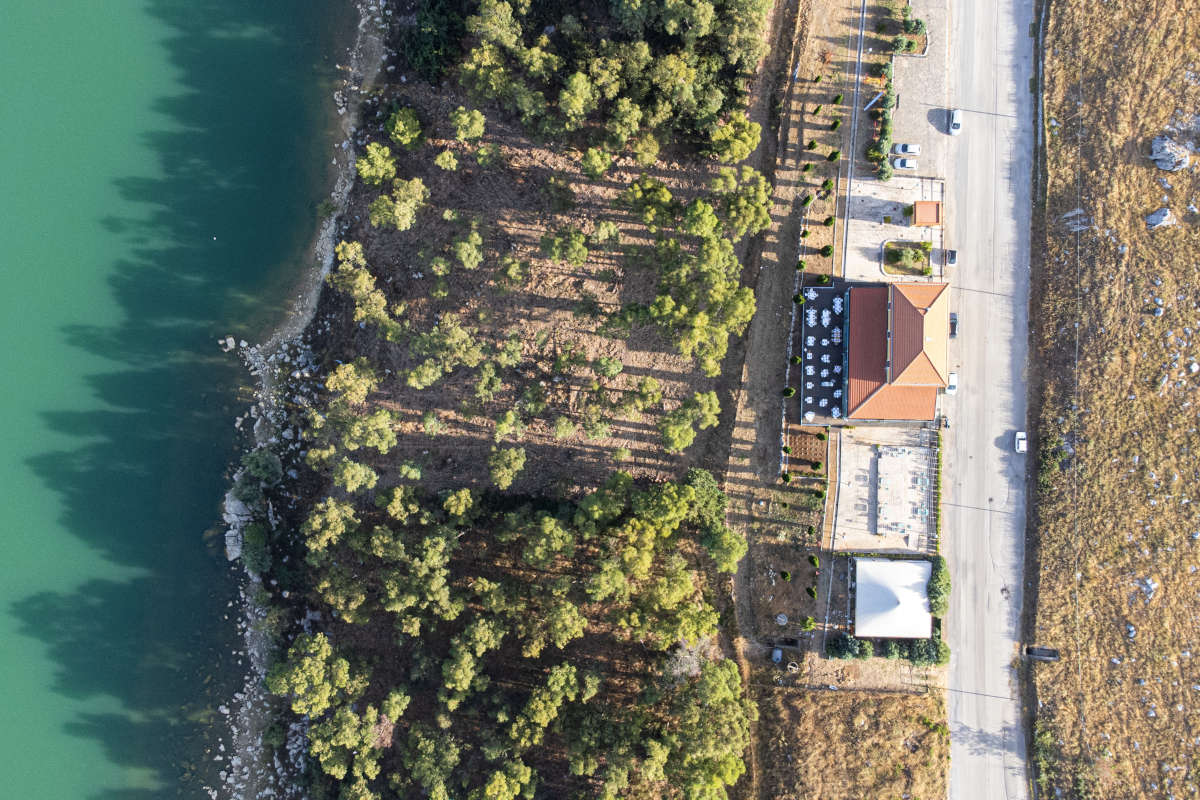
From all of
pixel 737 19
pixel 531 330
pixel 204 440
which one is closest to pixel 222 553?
pixel 204 440

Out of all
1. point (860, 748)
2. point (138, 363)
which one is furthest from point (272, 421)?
point (860, 748)

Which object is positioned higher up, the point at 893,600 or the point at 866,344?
the point at 866,344

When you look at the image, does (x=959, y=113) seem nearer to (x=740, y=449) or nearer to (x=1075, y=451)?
(x=1075, y=451)

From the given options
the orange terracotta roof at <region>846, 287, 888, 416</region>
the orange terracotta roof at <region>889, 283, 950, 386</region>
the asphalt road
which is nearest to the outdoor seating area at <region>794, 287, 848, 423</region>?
the orange terracotta roof at <region>846, 287, 888, 416</region>

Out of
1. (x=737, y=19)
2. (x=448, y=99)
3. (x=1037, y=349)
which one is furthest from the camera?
(x=448, y=99)

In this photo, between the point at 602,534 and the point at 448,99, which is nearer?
the point at 602,534

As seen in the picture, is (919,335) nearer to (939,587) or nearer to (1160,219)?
(939,587)
